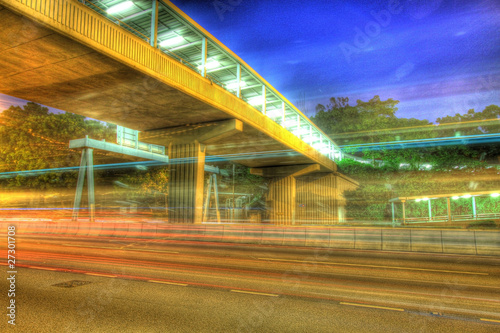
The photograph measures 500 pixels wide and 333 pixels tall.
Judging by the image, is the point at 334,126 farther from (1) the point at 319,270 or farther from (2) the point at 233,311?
(2) the point at 233,311

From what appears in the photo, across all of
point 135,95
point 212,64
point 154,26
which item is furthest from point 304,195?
point 154,26

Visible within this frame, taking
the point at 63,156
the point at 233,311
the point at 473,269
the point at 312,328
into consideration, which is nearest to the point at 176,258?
the point at 233,311

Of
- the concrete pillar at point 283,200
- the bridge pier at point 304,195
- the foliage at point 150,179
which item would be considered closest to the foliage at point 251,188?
the foliage at point 150,179

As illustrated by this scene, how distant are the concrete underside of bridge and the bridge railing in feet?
0.41

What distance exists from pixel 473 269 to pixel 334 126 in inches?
2271

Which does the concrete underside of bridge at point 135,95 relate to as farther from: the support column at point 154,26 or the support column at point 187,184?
the support column at point 154,26

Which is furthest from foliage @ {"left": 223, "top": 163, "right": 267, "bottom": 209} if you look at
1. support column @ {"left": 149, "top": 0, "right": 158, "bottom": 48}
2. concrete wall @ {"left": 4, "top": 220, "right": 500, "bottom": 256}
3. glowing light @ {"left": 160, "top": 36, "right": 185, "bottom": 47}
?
support column @ {"left": 149, "top": 0, "right": 158, "bottom": 48}

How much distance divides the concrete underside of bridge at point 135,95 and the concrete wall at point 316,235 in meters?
2.18

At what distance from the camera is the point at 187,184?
2191 cm

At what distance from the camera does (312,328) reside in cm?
466

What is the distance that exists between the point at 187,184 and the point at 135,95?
24.6 ft

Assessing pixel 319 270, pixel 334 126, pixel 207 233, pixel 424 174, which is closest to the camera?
pixel 319 270

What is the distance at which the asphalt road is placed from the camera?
4.85 metres

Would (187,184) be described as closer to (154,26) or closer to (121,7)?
(154,26)
